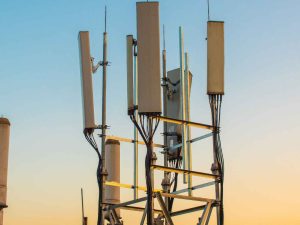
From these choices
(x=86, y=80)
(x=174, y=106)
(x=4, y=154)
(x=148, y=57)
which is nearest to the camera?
(x=148, y=57)

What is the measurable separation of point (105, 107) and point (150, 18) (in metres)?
6.28

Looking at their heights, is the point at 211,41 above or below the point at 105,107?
above

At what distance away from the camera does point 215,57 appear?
25.6m

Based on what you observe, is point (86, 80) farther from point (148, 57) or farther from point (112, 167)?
point (148, 57)

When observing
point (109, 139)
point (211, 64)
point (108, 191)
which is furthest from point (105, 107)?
point (211, 64)

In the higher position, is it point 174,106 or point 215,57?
point 215,57

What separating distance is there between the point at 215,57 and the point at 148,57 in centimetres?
308

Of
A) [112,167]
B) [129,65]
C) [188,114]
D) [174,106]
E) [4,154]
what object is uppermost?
[129,65]

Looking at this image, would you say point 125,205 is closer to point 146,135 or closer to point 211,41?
point 146,135

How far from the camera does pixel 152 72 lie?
23.5 metres

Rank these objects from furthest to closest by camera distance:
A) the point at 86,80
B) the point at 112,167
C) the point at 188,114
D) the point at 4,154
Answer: the point at 4,154 → the point at 112,167 → the point at 86,80 → the point at 188,114

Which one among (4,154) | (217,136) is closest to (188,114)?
(217,136)

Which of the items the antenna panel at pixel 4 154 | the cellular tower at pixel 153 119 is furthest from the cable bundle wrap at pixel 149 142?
the antenna panel at pixel 4 154

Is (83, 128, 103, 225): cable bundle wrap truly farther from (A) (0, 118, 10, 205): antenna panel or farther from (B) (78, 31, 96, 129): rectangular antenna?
(A) (0, 118, 10, 205): antenna panel
